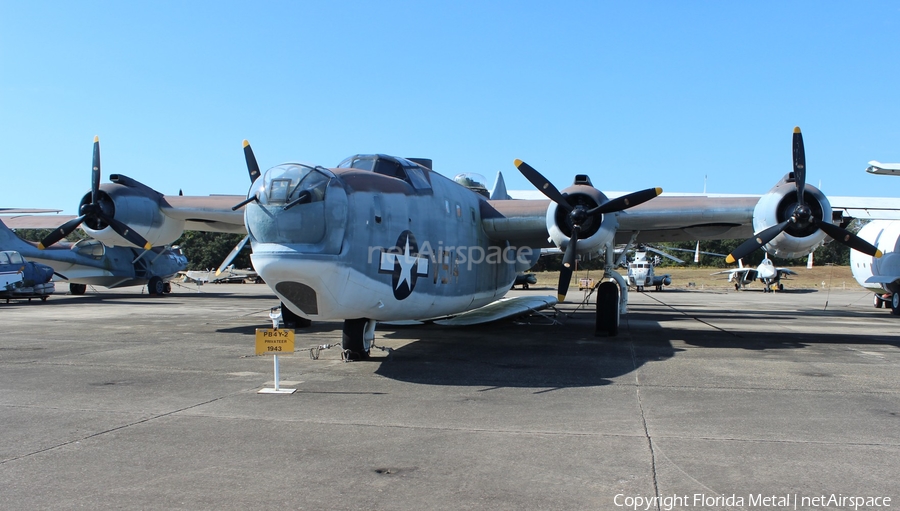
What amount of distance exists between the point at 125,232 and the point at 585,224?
460 inches

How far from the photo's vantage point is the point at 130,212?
16.8 meters

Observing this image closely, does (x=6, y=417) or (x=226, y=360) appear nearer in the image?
(x=6, y=417)

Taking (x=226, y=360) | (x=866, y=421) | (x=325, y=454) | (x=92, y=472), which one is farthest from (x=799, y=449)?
(x=226, y=360)

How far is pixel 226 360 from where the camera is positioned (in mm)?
11523

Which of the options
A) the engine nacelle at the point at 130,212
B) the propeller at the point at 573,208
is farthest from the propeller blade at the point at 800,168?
the engine nacelle at the point at 130,212

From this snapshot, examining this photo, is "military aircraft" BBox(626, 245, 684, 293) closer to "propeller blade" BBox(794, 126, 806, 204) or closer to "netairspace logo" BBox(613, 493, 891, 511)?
"propeller blade" BBox(794, 126, 806, 204)

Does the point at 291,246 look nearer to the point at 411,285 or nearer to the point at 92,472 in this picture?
the point at 411,285

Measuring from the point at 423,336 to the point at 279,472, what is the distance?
33.0 feet

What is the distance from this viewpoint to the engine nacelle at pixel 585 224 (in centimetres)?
1334

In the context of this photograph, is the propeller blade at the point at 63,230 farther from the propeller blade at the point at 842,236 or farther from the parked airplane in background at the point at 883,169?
the parked airplane in background at the point at 883,169

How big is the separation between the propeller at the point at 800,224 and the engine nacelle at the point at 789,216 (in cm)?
13

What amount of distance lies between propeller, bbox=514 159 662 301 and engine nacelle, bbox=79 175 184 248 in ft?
33.9

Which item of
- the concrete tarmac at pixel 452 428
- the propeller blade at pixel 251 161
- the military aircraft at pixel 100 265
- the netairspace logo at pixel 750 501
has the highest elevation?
the propeller blade at pixel 251 161

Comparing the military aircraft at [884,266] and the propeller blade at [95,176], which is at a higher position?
the propeller blade at [95,176]
